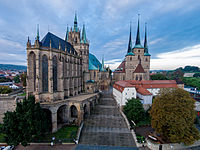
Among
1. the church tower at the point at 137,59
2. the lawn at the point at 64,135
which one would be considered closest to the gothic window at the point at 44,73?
the lawn at the point at 64,135

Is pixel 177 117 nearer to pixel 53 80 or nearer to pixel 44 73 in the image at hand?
pixel 53 80

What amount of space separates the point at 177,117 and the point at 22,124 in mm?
24828

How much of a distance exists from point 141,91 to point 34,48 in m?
31.2

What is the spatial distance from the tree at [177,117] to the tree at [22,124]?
836 inches

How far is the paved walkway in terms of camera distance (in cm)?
1778

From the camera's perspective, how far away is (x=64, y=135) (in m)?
20.3

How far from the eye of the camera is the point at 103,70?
52.3 meters

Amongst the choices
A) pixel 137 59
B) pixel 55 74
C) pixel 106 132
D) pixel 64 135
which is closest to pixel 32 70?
pixel 55 74

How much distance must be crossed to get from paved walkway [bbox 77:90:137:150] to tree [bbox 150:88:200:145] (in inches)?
251

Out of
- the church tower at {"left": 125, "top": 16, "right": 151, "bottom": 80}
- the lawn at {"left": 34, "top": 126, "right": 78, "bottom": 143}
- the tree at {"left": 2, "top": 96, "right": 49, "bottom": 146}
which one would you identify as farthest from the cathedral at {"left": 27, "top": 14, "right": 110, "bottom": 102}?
the church tower at {"left": 125, "top": 16, "right": 151, "bottom": 80}

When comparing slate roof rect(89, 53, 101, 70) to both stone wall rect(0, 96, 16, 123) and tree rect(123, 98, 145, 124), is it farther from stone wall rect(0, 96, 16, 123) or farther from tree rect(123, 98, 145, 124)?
stone wall rect(0, 96, 16, 123)

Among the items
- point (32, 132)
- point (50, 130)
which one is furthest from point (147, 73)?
point (32, 132)

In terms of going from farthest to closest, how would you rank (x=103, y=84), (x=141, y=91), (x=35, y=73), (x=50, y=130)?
(x=103, y=84), (x=141, y=91), (x=35, y=73), (x=50, y=130)

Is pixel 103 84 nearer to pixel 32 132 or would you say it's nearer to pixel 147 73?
pixel 147 73
